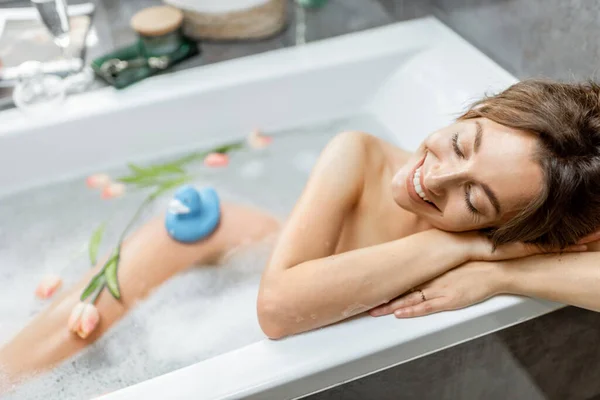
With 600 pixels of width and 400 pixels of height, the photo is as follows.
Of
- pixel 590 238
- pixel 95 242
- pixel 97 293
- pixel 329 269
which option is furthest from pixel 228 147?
pixel 590 238

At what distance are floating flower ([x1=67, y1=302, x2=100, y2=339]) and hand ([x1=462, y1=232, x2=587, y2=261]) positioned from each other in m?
0.79

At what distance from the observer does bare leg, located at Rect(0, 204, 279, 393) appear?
1.21 metres

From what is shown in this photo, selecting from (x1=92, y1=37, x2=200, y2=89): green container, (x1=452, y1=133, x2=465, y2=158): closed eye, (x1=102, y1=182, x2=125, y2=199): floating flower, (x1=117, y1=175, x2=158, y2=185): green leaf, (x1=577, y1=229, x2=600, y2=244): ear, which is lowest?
(x1=102, y1=182, x2=125, y2=199): floating flower

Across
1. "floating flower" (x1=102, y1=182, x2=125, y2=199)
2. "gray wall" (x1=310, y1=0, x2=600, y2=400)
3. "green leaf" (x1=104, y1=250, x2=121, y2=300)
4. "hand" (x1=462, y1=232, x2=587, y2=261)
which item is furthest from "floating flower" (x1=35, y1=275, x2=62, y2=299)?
"hand" (x1=462, y1=232, x2=587, y2=261)

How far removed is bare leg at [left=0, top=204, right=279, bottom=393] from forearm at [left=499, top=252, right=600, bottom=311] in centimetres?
63

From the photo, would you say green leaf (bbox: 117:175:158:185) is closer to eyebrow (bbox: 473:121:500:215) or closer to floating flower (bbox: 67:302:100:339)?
floating flower (bbox: 67:302:100:339)

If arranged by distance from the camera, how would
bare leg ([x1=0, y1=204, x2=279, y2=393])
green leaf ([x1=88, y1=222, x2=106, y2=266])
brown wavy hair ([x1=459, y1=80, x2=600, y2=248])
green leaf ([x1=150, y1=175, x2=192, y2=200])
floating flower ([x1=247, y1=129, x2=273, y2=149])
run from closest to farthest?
brown wavy hair ([x1=459, y1=80, x2=600, y2=248]), bare leg ([x1=0, y1=204, x2=279, y2=393]), green leaf ([x1=88, y1=222, x2=106, y2=266]), green leaf ([x1=150, y1=175, x2=192, y2=200]), floating flower ([x1=247, y1=129, x2=273, y2=149])

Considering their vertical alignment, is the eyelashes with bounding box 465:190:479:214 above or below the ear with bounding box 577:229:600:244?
above

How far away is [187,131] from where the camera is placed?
1.61 meters

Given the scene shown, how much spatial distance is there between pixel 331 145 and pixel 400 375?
18.2 inches

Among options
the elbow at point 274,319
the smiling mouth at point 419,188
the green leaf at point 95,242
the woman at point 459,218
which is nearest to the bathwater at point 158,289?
the green leaf at point 95,242

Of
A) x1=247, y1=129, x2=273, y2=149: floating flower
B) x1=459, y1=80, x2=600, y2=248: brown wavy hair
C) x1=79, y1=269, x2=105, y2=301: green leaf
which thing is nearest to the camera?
x1=459, y1=80, x2=600, y2=248: brown wavy hair

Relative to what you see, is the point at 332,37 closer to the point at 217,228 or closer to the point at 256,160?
the point at 256,160

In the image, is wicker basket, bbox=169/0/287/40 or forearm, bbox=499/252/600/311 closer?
forearm, bbox=499/252/600/311
